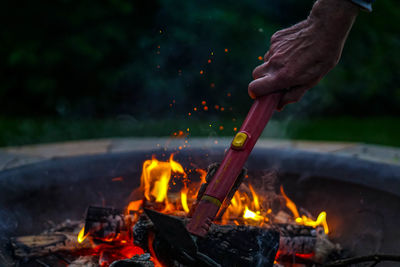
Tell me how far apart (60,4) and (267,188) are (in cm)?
437

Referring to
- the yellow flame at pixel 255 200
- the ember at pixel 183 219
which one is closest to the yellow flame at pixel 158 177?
the ember at pixel 183 219

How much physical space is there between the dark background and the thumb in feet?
10.9

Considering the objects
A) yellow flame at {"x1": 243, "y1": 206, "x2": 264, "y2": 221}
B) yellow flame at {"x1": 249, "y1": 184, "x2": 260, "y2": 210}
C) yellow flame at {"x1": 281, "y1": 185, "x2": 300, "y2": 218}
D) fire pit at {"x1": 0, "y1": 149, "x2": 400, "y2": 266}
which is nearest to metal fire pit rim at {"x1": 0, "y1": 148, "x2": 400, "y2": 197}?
fire pit at {"x1": 0, "y1": 149, "x2": 400, "y2": 266}

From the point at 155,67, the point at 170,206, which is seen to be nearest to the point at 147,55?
the point at 155,67

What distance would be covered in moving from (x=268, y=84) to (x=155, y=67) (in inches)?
163

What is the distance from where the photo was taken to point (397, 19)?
207 inches

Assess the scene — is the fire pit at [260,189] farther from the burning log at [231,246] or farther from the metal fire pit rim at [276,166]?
the burning log at [231,246]

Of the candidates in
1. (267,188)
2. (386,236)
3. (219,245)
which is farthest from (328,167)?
(219,245)

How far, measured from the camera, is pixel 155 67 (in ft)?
16.3

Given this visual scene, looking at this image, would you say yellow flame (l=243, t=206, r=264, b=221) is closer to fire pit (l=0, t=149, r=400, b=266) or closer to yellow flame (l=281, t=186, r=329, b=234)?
fire pit (l=0, t=149, r=400, b=266)

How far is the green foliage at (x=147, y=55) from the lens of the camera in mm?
4793

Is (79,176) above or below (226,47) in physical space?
below

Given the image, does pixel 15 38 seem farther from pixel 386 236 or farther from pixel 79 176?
pixel 386 236

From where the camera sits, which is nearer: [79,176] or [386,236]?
[386,236]
